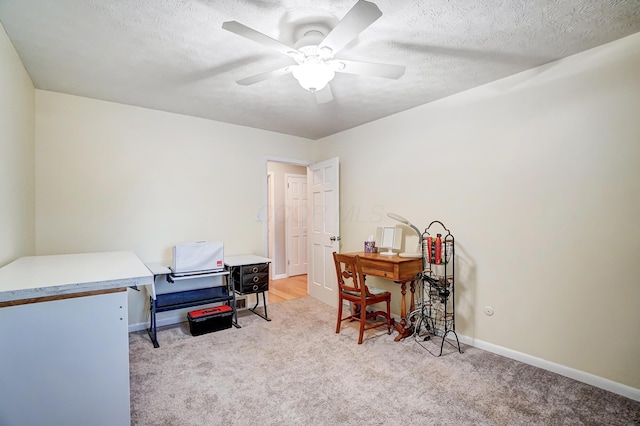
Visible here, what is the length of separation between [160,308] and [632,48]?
4.29m

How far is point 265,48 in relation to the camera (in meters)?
2.12

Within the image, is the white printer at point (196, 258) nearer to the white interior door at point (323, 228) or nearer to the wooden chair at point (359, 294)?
the wooden chair at point (359, 294)

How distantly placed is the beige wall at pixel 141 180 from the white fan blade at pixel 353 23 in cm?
251

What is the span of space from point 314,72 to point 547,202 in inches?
79.9

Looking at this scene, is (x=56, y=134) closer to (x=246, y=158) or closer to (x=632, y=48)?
(x=246, y=158)

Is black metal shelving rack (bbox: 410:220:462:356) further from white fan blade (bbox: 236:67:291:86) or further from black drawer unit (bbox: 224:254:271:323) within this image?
white fan blade (bbox: 236:67:291:86)

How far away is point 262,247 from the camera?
13.8ft

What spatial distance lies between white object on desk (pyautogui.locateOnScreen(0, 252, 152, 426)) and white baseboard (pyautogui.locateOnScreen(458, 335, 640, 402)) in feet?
8.96

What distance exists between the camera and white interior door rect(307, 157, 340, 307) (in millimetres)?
4086

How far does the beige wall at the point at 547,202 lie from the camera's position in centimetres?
209

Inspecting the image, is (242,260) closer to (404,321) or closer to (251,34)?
(404,321)

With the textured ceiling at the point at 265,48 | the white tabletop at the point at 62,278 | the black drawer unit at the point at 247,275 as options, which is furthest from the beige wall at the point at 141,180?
the white tabletop at the point at 62,278

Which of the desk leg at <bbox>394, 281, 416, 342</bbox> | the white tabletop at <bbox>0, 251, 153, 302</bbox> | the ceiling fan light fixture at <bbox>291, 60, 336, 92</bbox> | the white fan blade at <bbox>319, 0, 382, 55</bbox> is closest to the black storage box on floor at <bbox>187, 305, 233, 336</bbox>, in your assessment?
the white tabletop at <bbox>0, 251, 153, 302</bbox>

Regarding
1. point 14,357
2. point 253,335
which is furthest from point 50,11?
point 253,335
